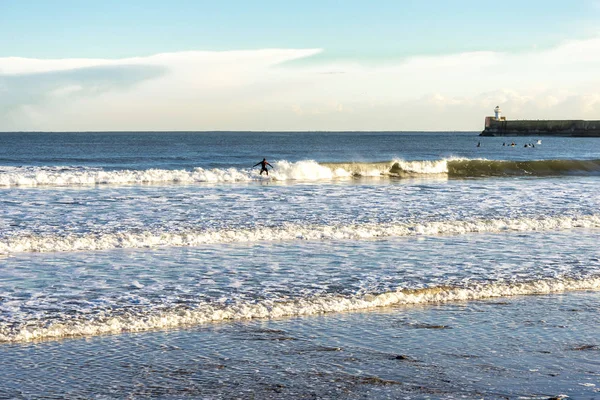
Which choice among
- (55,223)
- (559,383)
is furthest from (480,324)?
(55,223)

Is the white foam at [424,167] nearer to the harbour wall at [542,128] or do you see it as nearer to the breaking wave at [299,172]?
the breaking wave at [299,172]

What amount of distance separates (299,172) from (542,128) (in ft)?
441

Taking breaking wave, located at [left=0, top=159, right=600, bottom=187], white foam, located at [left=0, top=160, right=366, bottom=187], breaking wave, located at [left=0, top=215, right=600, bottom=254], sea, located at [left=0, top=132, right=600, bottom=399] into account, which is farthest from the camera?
breaking wave, located at [left=0, top=159, right=600, bottom=187]

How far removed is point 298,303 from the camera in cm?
977

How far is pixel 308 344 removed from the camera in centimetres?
799

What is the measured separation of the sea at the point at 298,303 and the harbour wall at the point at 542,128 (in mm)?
148582

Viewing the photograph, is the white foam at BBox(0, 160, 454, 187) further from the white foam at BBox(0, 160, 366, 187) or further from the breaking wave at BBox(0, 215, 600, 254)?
the breaking wave at BBox(0, 215, 600, 254)

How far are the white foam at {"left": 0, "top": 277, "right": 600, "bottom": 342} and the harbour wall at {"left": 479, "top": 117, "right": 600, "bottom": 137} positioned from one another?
159 metres

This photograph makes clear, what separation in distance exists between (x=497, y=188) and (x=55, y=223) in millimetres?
20234

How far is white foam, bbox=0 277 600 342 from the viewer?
8422 mm

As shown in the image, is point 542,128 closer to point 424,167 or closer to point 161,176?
point 424,167

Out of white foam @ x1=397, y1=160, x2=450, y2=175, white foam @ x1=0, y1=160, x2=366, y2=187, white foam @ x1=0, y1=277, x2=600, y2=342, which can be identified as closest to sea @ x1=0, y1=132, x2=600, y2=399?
white foam @ x1=0, y1=277, x2=600, y2=342

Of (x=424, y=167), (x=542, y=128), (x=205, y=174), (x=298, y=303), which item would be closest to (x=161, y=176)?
(x=205, y=174)

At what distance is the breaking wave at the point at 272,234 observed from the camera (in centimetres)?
1462
